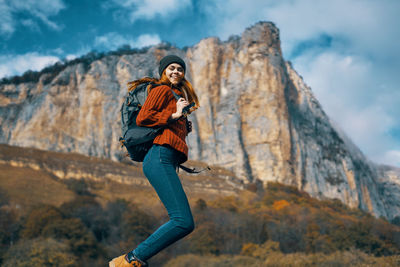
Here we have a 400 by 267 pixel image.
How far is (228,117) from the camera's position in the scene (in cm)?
7819

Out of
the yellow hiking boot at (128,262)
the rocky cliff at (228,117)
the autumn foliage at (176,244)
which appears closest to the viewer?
the yellow hiking boot at (128,262)

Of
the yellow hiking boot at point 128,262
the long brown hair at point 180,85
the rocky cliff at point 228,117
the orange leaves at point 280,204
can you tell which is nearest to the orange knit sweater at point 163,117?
the long brown hair at point 180,85

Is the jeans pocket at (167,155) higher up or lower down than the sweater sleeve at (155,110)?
lower down

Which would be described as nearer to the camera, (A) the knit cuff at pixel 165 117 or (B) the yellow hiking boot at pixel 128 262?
(B) the yellow hiking boot at pixel 128 262

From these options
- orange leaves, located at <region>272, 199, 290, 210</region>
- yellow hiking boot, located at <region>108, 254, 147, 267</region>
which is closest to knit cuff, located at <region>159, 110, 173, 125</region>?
yellow hiking boot, located at <region>108, 254, 147, 267</region>

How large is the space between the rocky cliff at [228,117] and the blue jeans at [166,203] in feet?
231

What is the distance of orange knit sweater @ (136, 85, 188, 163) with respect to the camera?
8.96 ft

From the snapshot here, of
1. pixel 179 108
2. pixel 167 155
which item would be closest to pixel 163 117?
pixel 179 108

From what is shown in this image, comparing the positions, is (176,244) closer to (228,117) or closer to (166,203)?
(166,203)

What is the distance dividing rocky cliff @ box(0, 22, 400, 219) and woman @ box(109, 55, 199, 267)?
2767 inches

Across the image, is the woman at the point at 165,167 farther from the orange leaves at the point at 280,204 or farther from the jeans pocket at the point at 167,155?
the orange leaves at the point at 280,204

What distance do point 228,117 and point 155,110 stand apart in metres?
75.7

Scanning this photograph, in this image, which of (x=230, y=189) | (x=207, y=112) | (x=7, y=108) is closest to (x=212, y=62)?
(x=207, y=112)

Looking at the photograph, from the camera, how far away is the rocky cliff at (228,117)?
75.4 meters
